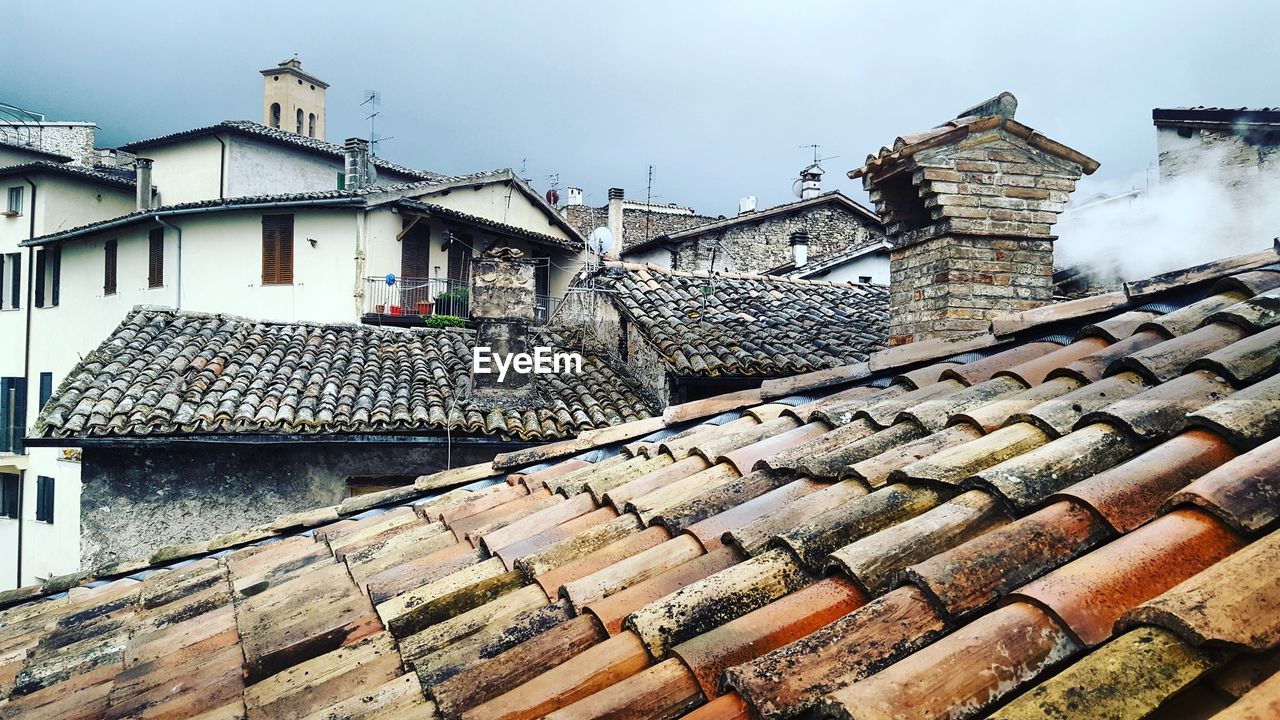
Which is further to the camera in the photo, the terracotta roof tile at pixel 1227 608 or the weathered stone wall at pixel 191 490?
the weathered stone wall at pixel 191 490

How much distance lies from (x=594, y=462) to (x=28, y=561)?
2258 cm

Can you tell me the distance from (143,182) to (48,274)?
3.72 metres

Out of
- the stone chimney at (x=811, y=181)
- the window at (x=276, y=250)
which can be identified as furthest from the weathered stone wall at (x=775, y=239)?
the window at (x=276, y=250)

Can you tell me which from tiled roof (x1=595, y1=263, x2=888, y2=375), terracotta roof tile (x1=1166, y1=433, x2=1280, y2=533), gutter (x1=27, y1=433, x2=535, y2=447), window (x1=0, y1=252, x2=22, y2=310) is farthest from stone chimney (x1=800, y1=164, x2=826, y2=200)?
terracotta roof tile (x1=1166, y1=433, x2=1280, y2=533)

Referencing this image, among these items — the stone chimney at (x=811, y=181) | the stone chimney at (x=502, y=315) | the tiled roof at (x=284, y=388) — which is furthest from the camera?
the stone chimney at (x=811, y=181)

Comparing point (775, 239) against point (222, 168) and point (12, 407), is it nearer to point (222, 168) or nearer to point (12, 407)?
point (222, 168)

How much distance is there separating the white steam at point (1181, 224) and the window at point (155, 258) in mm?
20777

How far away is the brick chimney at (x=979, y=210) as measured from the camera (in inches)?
245

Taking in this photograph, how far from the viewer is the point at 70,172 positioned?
23578 mm

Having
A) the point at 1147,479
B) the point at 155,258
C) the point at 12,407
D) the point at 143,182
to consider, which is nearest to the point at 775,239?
the point at 155,258

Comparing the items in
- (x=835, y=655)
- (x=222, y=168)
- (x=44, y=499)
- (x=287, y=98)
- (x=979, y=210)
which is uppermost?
(x=287, y=98)

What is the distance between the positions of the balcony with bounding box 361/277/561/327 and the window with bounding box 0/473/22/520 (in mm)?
10843

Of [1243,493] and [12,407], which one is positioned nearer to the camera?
[1243,493]

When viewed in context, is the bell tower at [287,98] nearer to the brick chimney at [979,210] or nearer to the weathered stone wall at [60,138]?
the weathered stone wall at [60,138]
